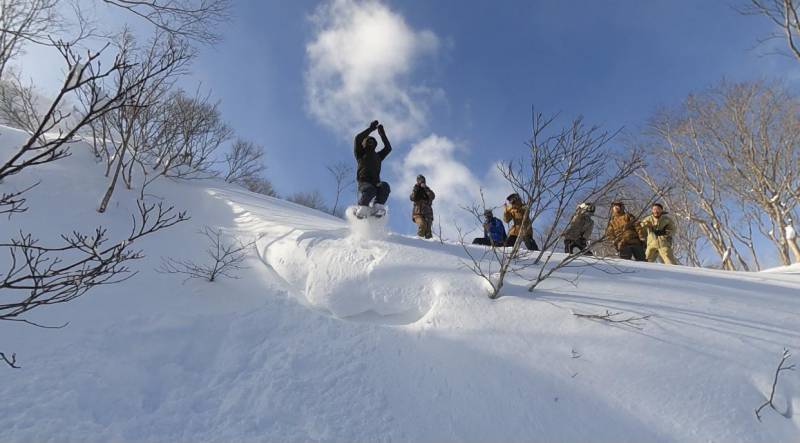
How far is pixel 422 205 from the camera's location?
6.53 meters

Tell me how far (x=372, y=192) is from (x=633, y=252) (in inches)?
186

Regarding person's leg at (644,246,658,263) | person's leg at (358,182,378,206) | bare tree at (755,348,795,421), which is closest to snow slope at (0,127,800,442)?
bare tree at (755,348,795,421)

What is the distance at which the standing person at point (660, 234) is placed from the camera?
5645 millimetres

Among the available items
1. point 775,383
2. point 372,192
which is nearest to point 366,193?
point 372,192

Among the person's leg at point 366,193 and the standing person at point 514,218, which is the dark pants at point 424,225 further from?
the person's leg at point 366,193

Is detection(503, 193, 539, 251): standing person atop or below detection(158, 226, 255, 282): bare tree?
atop

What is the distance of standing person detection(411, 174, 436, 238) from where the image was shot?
6500 millimetres

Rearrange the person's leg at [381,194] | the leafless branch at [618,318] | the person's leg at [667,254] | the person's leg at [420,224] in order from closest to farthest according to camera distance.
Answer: the leafless branch at [618,318]
the person's leg at [381,194]
the person's leg at [667,254]
the person's leg at [420,224]

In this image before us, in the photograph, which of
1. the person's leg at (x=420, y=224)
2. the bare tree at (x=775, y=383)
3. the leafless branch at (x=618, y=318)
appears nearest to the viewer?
the bare tree at (x=775, y=383)

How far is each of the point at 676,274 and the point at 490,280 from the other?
2.28 m

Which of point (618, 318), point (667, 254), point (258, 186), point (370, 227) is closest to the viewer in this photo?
point (618, 318)

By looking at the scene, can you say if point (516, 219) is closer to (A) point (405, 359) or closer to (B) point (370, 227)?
(B) point (370, 227)

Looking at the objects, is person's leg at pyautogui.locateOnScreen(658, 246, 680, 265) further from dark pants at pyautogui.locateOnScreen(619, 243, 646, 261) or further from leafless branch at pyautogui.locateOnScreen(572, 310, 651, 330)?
leafless branch at pyautogui.locateOnScreen(572, 310, 651, 330)

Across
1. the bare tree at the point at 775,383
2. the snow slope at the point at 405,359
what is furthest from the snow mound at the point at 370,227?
the bare tree at the point at 775,383
